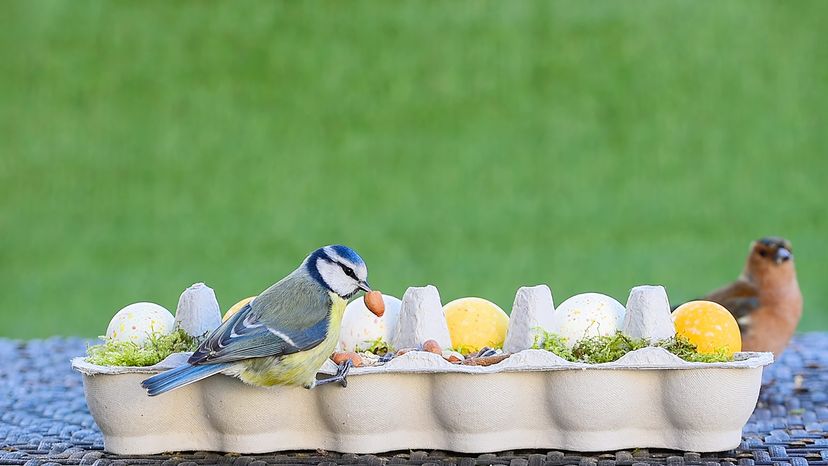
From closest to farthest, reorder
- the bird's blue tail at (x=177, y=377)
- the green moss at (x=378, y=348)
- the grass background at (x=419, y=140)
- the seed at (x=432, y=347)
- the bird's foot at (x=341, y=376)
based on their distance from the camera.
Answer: the bird's blue tail at (x=177, y=377) < the bird's foot at (x=341, y=376) < the seed at (x=432, y=347) < the green moss at (x=378, y=348) < the grass background at (x=419, y=140)

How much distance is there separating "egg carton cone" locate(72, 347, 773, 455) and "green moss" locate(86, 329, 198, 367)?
0.03m

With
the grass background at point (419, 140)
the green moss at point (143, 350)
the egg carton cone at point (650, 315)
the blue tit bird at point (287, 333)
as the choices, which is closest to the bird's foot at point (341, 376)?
the blue tit bird at point (287, 333)

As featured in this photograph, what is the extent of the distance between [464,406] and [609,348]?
30 cm

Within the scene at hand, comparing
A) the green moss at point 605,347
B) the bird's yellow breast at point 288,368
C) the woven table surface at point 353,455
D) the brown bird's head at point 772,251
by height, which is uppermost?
the brown bird's head at point 772,251

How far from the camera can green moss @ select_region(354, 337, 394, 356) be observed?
2.31 m

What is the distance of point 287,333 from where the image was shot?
2086mm

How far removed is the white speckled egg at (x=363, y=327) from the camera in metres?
2.34

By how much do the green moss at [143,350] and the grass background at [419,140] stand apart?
3.38 metres

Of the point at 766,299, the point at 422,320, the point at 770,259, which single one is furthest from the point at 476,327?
the point at 770,259

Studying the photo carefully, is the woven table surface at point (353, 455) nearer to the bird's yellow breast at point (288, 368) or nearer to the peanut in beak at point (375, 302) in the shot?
the bird's yellow breast at point (288, 368)

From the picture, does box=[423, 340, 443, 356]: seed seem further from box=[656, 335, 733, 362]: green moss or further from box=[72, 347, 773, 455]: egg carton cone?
box=[656, 335, 733, 362]: green moss

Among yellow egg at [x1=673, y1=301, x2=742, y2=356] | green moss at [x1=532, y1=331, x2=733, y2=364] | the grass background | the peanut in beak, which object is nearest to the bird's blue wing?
the peanut in beak

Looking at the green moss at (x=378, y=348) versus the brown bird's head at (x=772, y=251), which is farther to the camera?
the brown bird's head at (x=772, y=251)

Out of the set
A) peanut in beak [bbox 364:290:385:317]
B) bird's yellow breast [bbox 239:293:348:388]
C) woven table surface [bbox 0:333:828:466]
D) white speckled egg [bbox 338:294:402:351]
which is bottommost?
woven table surface [bbox 0:333:828:466]
